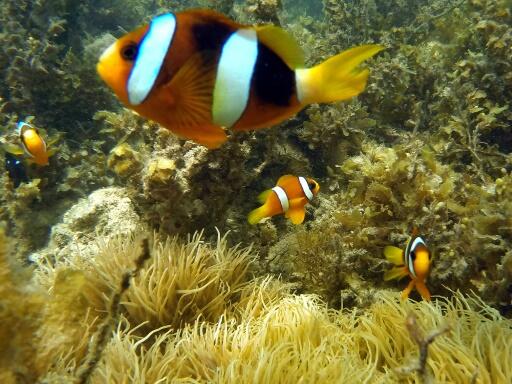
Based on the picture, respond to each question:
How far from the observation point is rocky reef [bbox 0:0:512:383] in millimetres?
2648

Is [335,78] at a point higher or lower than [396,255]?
higher

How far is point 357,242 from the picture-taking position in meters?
4.06

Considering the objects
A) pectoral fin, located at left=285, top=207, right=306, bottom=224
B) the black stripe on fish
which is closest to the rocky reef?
pectoral fin, located at left=285, top=207, right=306, bottom=224

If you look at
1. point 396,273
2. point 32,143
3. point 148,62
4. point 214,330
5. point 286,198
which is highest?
point 148,62

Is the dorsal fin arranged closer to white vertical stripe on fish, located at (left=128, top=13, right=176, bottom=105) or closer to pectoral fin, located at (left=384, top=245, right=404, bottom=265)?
white vertical stripe on fish, located at (left=128, top=13, right=176, bottom=105)

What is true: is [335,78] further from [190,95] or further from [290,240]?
[290,240]

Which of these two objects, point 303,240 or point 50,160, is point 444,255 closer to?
point 303,240

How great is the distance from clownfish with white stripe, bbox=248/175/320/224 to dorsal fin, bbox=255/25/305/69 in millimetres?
2218

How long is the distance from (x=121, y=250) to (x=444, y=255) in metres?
3.00

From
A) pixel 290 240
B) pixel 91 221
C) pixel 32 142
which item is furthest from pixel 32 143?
pixel 290 240

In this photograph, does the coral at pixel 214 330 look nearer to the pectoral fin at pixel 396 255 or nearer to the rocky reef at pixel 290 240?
the rocky reef at pixel 290 240

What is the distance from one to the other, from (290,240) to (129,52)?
3.60 meters

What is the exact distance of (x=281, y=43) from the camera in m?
1.58

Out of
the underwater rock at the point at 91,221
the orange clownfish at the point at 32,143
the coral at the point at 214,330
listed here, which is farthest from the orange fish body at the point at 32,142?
the coral at the point at 214,330
